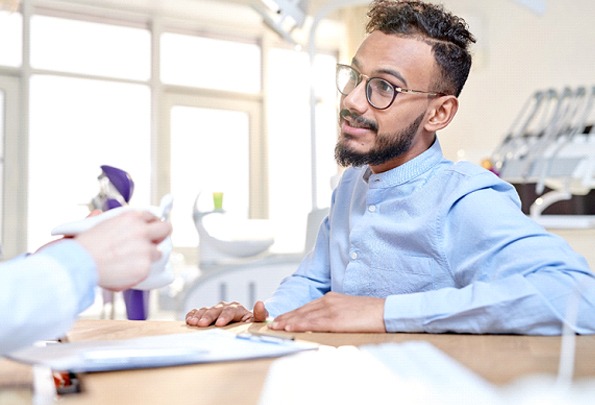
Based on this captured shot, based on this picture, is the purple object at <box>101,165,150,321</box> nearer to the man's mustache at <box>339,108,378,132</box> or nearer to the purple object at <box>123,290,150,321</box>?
the purple object at <box>123,290,150,321</box>

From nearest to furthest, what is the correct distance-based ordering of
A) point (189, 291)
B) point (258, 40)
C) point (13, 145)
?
point (189, 291) < point (13, 145) < point (258, 40)

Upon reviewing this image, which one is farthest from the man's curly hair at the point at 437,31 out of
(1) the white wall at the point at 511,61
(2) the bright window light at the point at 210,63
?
(2) the bright window light at the point at 210,63

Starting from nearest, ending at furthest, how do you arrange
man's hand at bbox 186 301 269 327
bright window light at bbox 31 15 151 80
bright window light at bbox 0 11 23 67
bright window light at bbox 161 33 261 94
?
man's hand at bbox 186 301 269 327
bright window light at bbox 0 11 23 67
bright window light at bbox 31 15 151 80
bright window light at bbox 161 33 261 94

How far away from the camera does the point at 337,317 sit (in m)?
0.93

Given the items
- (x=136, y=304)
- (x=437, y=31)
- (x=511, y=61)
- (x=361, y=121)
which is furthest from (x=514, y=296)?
(x=511, y=61)

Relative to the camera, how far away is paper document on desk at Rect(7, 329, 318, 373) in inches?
24.2

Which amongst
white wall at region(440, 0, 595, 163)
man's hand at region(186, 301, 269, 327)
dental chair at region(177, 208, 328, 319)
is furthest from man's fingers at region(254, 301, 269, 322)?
white wall at region(440, 0, 595, 163)

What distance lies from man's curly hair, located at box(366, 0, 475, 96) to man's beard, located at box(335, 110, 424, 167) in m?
0.12

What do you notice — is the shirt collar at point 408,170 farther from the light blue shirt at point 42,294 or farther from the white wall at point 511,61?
the white wall at point 511,61

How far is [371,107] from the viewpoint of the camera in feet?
4.15

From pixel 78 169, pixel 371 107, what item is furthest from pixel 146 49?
pixel 371 107

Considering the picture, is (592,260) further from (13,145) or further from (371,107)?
(13,145)

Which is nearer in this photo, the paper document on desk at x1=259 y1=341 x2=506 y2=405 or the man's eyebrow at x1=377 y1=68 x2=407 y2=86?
the paper document on desk at x1=259 y1=341 x2=506 y2=405

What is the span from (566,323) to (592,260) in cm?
197
